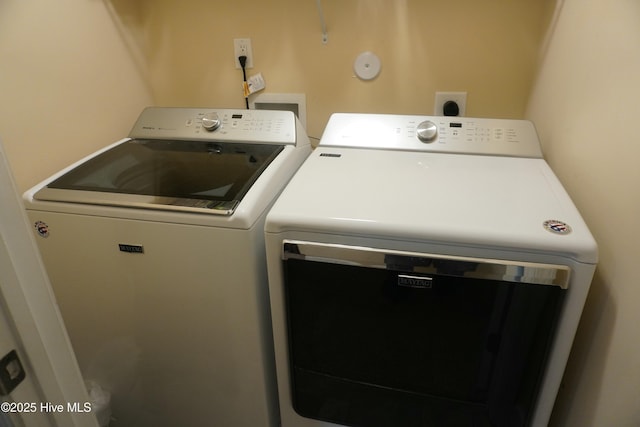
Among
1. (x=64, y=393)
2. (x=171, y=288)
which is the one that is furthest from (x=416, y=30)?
(x=64, y=393)

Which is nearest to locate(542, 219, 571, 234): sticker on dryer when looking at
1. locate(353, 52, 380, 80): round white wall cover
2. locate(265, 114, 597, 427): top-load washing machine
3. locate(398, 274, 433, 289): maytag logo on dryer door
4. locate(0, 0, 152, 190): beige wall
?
locate(265, 114, 597, 427): top-load washing machine

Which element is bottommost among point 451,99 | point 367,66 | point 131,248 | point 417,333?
point 417,333

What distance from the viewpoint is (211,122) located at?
4.66ft

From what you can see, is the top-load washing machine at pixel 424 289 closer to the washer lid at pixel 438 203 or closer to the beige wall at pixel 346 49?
the washer lid at pixel 438 203

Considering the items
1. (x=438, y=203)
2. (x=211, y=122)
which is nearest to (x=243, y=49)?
(x=211, y=122)

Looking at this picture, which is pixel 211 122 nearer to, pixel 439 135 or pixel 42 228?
pixel 42 228

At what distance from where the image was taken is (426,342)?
954mm

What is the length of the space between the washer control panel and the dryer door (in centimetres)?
58

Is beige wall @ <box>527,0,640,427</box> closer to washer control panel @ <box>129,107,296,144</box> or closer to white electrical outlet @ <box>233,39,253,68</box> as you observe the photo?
washer control panel @ <box>129,107,296,144</box>

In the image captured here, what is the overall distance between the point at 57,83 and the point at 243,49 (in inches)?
26.9

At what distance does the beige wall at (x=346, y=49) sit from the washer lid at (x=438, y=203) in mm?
457

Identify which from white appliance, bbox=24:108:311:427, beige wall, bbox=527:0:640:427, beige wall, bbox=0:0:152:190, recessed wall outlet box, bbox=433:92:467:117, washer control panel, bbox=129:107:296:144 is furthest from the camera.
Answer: recessed wall outlet box, bbox=433:92:467:117

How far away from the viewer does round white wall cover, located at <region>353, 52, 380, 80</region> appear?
154 cm

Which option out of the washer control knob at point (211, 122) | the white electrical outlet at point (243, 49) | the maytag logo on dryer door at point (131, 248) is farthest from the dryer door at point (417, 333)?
the white electrical outlet at point (243, 49)
